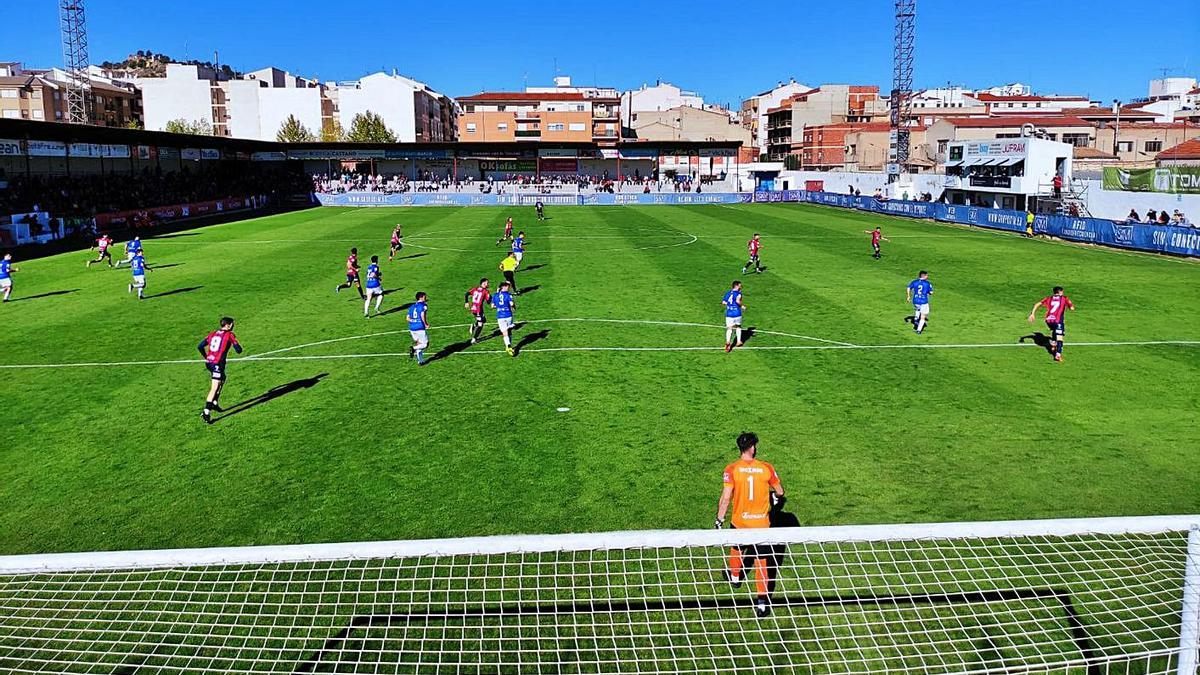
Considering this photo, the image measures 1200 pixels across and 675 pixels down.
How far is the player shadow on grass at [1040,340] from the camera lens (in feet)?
65.8

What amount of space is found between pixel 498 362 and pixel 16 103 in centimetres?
12418

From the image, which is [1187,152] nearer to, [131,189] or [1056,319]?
[1056,319]

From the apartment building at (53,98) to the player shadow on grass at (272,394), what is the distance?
348ft

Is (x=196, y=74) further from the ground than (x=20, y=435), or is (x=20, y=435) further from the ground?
(x=196, y=74)

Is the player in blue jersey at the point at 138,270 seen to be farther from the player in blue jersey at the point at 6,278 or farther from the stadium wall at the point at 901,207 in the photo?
the stadium wall at the point at 901,207

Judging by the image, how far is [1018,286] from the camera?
30.0m

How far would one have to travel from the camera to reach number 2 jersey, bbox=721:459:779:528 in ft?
28.8

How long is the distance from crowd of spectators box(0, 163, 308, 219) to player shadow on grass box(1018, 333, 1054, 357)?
50948 millimetres

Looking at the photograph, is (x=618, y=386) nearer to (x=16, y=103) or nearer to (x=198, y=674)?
(x=198, y=674)

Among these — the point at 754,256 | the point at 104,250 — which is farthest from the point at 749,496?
the point at 104,250

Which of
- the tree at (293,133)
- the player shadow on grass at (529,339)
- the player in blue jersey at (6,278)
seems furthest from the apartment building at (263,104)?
the player shadow on grass at (529,339)

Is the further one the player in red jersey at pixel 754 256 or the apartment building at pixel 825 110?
the apartment building at pixel 825 110

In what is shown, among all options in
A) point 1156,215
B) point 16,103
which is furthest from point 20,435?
point 16,103

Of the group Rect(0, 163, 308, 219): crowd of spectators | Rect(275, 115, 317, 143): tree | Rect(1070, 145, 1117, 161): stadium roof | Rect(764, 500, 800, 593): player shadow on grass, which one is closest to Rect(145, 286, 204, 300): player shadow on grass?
Rect(764, 500, 800, 593): player shadow on grass
